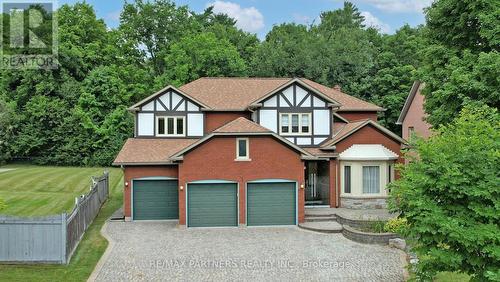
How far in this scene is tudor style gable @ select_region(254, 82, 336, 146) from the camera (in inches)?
1050

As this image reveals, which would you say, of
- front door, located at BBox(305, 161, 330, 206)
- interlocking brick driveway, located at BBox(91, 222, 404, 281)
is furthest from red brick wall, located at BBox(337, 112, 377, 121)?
interlocking brick driveway, located at BBox(91, 222, 404, 281)

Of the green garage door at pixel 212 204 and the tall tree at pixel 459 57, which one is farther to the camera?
the green garage door at pixel 212 204

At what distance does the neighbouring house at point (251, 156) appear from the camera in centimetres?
2291

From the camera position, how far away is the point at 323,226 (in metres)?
21.8

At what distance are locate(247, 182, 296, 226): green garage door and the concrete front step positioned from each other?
943 mm

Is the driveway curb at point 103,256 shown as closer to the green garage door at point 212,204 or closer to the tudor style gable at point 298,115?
the green garage door at point 212,204

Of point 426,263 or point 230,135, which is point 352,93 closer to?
point 230,135

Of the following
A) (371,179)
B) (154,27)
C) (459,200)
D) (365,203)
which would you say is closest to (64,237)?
(459,200)

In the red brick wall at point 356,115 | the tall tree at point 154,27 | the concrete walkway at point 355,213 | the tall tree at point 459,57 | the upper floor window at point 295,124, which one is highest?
the tall tree at point 154,27

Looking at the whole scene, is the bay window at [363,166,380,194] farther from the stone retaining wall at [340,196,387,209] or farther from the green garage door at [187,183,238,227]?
the green garage door at [187,183,238,227]

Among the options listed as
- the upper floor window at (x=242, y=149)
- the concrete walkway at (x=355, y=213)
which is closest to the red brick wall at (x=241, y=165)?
the upper floor window at (x=242, y=149)

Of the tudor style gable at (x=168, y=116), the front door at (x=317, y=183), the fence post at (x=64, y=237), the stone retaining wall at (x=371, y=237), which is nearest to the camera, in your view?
the fence post at (x=64, y=237)

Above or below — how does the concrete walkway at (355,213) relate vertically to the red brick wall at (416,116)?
below

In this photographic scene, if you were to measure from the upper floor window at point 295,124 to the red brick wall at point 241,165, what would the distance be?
3765 millimetres
